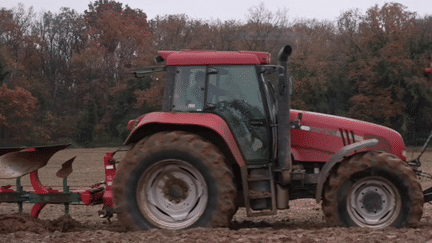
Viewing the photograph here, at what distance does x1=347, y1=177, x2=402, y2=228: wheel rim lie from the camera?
736cm

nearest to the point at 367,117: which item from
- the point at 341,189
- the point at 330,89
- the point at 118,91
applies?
the point at 330,89

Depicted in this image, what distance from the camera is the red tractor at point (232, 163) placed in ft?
23.7

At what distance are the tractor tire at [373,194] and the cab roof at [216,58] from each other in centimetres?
177

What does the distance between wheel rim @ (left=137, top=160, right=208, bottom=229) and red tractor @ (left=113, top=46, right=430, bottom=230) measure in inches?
0.5

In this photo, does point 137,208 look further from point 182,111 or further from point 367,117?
point 367,117

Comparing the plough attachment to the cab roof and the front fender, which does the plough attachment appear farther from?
the front fender

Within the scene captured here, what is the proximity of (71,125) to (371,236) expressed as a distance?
154ft

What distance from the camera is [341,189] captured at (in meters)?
7.37

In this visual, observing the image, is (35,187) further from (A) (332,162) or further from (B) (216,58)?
(A) (332,162)

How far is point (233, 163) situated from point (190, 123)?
33.2 inches

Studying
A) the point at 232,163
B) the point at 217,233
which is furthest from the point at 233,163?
the point at 217,233

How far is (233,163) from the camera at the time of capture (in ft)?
25.0

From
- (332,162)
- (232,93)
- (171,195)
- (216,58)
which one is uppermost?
(216,58)

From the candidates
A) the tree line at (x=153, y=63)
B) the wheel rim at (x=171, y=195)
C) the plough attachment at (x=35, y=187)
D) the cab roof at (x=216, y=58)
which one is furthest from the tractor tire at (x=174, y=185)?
the tree line at (x=153, y=63)
